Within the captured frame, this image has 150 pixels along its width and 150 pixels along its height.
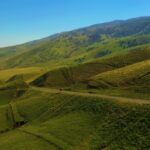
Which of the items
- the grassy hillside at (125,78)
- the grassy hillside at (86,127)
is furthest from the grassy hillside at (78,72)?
the grassy hillside at (86,127)

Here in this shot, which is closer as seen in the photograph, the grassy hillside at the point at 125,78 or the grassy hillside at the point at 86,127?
the grassy hillside at the point at 86,127

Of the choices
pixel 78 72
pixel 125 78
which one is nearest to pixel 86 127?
pixel 125 78

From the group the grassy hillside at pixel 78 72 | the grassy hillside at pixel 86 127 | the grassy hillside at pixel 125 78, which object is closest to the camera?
the grassy hillside at pixel 86 127

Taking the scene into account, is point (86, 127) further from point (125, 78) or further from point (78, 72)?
point (78, 72)

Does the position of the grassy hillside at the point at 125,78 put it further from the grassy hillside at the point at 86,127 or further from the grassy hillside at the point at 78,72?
the grassy hillside at the point at 78,72

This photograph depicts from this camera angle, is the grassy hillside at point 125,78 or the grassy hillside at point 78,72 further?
the grassy hillside at point 78,72

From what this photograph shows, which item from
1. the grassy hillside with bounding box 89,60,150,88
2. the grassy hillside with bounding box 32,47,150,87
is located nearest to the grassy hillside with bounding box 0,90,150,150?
the grassy hillside with bounding box 89,60,150,88

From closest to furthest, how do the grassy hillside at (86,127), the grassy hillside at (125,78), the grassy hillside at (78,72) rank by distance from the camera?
the grassy hillside at (86,127)
the grassy hillside at (125,78)
the grassy hillside at (78,72)

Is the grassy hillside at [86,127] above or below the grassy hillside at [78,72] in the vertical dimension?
above

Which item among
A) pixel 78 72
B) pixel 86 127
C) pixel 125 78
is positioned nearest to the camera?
pixel 86 127
